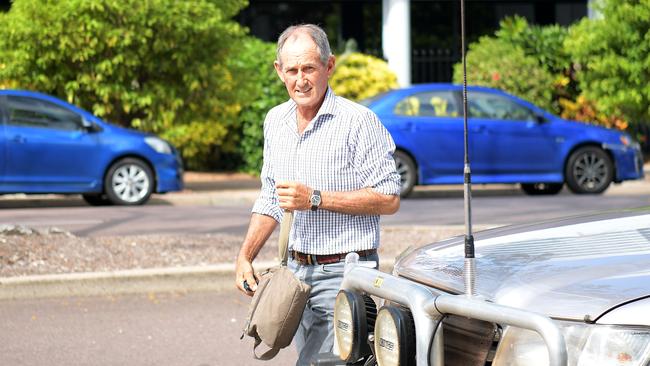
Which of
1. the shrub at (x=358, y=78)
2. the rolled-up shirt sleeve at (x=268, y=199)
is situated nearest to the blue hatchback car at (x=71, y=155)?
the shrub at (x=358, y=78)

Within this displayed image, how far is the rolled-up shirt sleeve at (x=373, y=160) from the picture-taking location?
173 inches

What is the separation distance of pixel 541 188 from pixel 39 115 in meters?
7.72

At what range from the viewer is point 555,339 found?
300cm

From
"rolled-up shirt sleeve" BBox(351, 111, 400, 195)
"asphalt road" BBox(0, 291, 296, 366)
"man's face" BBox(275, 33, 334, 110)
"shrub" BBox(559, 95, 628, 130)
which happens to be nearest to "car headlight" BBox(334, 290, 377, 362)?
"rolled-up shirt sleeve" BBox(351, 111, 400, 195)

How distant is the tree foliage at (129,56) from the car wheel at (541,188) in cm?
472

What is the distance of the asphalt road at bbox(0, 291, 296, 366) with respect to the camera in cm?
736

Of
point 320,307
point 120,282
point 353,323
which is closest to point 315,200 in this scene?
point 320,307

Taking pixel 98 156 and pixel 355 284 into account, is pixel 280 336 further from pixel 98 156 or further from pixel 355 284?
pixel 98 156

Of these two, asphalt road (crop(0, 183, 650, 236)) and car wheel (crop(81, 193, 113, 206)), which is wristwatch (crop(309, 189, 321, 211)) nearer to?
asphalt road (crop(0, 183, 650, 236))

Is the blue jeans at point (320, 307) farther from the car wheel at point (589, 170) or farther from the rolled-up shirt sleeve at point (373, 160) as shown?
A: the car wheel at point (589, 170)

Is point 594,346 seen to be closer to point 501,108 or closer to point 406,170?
point 406,170

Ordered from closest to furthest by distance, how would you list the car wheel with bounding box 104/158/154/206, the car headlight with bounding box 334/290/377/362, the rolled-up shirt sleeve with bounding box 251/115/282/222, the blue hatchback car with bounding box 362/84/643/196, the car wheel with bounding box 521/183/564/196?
the car headlight with bounding box 334/290/377/362 → the rolled-up shirt sleeve with bounding box 251/115/282/222 → the car wheel with bounding box 104/158/154/206 → the blue hatchback car with bounding box 362/84/643/196 → the car wheel with bounding box 521/183/564/196

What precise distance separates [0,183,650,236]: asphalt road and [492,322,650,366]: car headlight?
10061mm

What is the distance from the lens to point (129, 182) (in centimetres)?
1734
